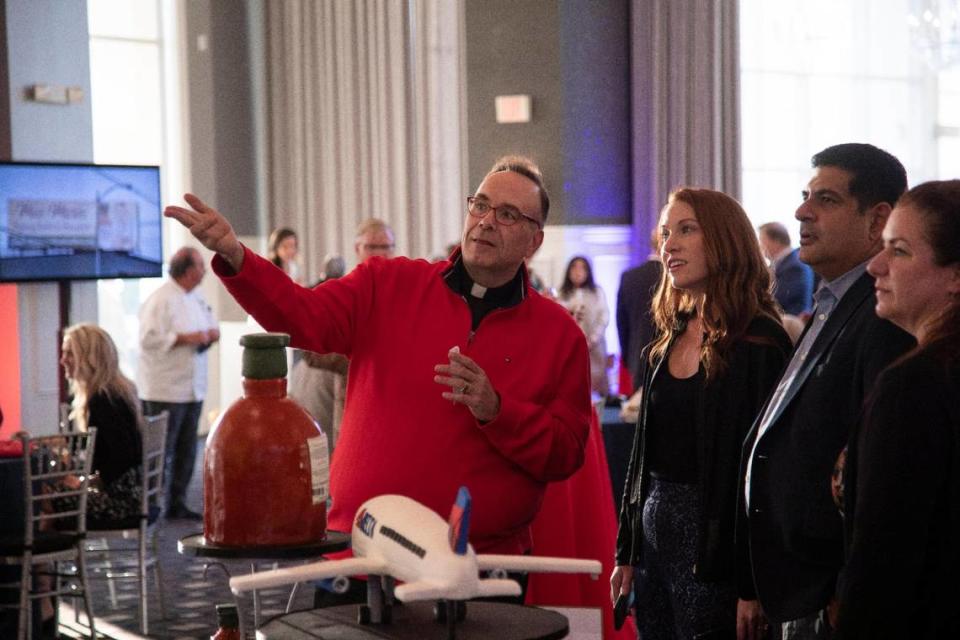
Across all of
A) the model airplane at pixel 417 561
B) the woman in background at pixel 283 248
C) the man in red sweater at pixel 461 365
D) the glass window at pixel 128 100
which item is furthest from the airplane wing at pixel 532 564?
the glass window at pixel 128 100

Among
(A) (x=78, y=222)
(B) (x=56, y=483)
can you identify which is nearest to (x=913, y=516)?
(B) (x=56, y=483)

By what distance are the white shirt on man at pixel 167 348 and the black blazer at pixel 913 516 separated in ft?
20.1

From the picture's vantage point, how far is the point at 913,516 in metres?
1.65

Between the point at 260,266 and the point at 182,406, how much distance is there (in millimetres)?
5578

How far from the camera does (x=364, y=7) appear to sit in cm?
1001

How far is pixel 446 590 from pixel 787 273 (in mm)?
6909

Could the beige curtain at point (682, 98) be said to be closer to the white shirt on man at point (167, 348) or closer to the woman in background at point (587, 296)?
the woman in background at point (587, 296)

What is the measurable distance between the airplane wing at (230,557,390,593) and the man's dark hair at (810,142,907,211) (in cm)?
131

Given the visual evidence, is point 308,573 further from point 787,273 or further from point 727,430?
point 787,273

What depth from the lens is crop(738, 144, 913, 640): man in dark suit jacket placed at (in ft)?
7.26

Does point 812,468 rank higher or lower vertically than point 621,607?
higher

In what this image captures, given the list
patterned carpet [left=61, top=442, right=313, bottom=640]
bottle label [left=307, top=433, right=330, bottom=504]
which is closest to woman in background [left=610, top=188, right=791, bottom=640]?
bottle label [left=307, top=433, right=330, bottom=504]

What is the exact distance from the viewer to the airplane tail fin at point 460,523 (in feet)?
4.44

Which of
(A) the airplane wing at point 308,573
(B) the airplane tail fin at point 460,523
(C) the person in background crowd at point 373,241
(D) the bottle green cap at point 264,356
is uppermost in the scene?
(C) the person in background crowd at point 373,241
